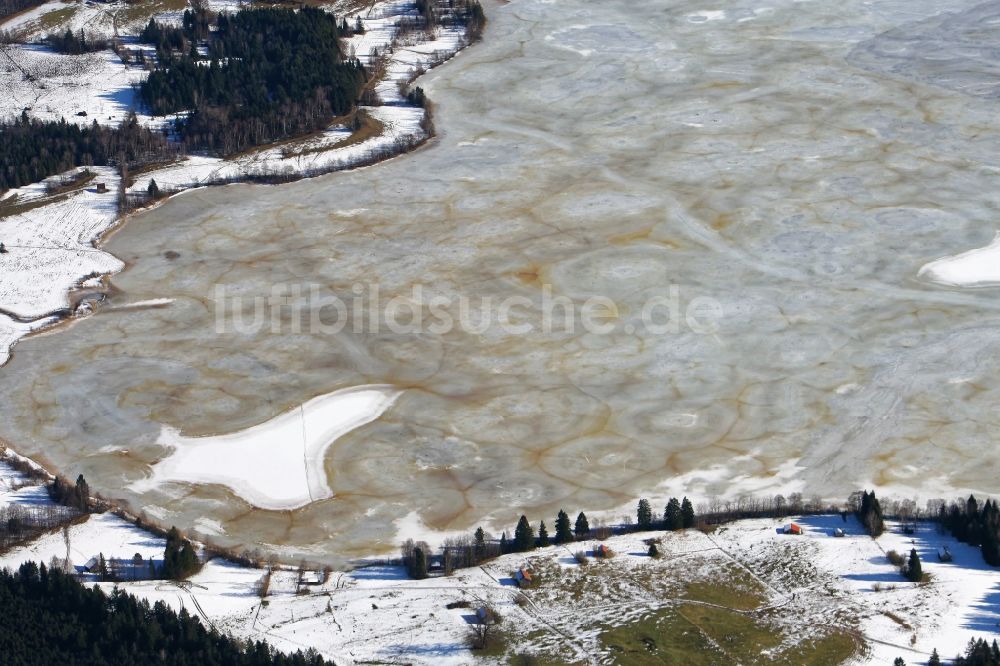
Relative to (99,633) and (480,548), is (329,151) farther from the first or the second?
(99,633)

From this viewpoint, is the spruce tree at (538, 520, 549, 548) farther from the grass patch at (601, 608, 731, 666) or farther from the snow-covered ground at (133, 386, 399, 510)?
the snow-covered ground at (133, 386, 399, 510)

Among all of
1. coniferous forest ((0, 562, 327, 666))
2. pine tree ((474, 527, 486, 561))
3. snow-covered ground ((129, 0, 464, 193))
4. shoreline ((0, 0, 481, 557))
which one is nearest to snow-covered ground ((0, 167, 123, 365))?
shoreline ((0, 0, 481, 557))

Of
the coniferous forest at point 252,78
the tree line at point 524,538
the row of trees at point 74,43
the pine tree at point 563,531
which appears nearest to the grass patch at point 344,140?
the coniferous forest at point 252,78

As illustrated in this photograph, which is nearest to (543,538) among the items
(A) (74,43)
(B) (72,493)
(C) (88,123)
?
(B) (72,493)

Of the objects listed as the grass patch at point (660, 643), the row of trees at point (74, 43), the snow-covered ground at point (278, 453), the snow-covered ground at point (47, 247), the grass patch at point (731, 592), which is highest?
the row of trees at point (74, 43)

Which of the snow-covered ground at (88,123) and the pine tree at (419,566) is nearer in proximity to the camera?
the pine tree at (419,566)

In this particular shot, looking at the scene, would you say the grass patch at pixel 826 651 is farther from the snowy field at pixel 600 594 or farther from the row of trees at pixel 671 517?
the row of trees at pixel 671 517

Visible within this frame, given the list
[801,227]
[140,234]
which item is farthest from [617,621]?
[140,234]
